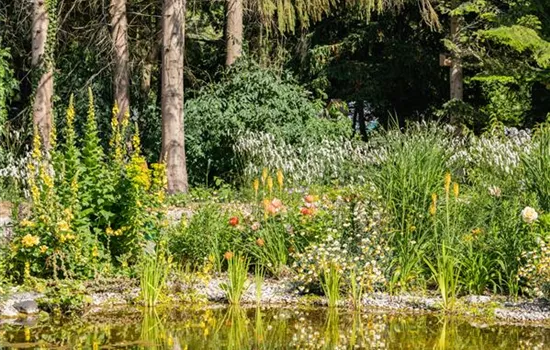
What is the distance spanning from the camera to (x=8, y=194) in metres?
9.84

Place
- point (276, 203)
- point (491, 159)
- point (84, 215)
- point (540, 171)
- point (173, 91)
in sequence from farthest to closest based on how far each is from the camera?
point (173, 91) < point (491, 159) < point (540, 171) < point (276, 203) < point (84, 215)

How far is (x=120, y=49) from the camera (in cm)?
1688

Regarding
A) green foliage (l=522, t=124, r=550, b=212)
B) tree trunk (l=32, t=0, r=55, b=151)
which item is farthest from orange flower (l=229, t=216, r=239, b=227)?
tree trunk (l=32, t=0, r=55, b=151)

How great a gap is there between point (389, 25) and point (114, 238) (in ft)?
47.5

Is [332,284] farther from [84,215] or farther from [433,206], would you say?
[84,215]

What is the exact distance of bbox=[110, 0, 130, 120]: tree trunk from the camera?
1680 centimetres

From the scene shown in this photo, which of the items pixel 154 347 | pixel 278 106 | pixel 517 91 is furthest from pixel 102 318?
pixel 517 91

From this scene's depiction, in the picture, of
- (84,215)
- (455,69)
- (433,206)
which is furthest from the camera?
(455,69)

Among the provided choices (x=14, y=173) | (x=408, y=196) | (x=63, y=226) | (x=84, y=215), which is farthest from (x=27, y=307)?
(x=14, y=173)

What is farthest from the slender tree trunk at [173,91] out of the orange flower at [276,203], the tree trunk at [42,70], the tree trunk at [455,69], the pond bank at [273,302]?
the pond bank at [273,302]

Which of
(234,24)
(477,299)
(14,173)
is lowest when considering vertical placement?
(477,299)

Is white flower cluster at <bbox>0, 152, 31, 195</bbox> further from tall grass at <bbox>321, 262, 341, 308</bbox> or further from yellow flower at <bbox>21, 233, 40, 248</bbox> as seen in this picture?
tall grass at <bbox>321, 262, 341, 308</bbox>

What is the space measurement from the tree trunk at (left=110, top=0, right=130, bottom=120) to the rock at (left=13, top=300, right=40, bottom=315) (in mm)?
9538

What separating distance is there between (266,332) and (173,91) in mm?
8322
